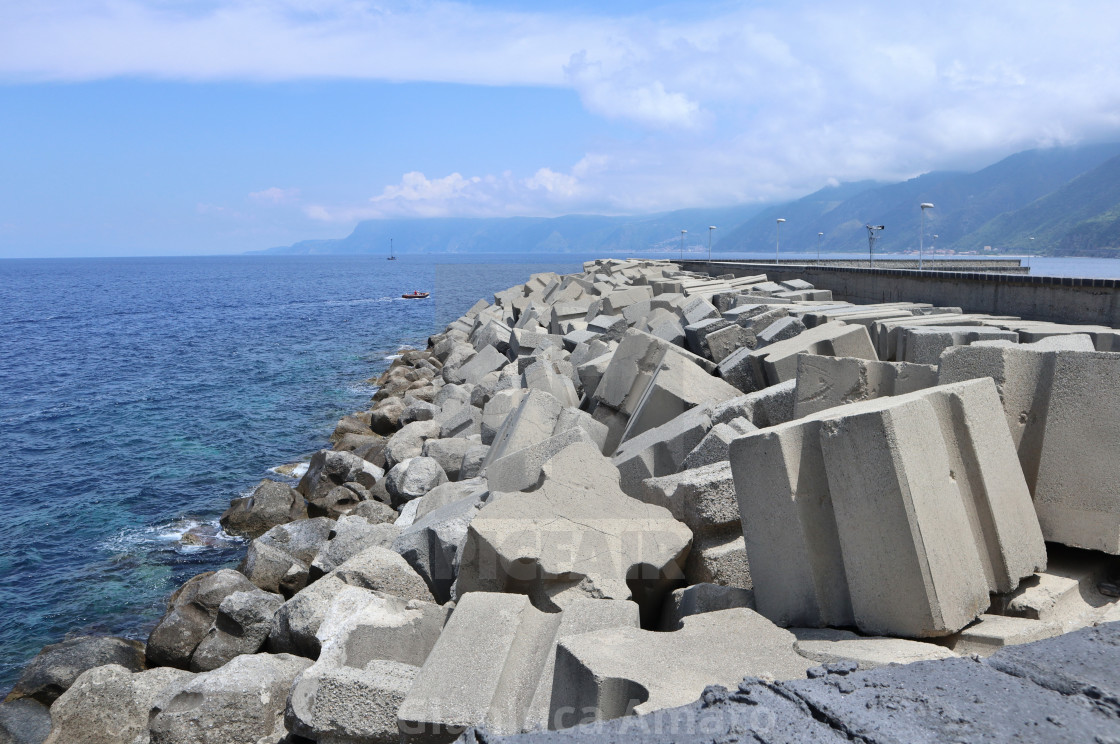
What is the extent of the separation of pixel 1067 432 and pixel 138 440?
51.4ft

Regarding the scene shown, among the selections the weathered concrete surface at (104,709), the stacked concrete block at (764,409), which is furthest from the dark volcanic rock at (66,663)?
the stacked concrete block at (764,409)

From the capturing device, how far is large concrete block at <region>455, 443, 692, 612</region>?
4.04 m

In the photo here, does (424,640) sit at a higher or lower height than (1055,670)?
lower

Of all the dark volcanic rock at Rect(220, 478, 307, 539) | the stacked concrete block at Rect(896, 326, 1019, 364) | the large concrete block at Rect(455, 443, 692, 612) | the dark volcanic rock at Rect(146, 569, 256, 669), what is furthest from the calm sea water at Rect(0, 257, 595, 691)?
the stacked concrete block at Rect(896, 326, 1019, 364)

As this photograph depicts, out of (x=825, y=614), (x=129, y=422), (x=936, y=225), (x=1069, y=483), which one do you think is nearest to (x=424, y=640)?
(x=825, y=614)

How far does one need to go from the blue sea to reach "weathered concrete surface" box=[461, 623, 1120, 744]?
6.66m

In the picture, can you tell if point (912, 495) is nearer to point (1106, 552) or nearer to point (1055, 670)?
point (1055, 670)

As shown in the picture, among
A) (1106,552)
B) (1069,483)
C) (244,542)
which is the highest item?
(1069,483)

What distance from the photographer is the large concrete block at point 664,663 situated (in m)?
2.68

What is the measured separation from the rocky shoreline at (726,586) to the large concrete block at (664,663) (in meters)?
0.01

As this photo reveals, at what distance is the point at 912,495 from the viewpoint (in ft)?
9.70

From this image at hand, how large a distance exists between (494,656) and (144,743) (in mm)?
2658

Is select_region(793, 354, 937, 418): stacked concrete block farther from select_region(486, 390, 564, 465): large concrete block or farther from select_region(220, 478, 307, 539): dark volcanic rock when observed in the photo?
select_region(220, 478, 307, 539): dark volcanic rock

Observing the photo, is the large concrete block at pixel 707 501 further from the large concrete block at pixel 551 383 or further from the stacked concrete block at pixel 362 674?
the large concrete block at pixel 551 383
